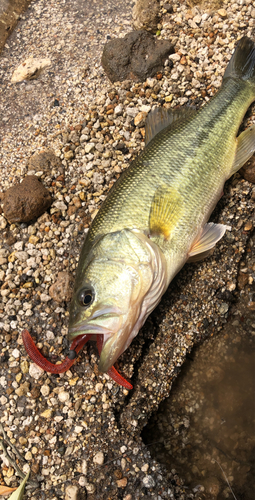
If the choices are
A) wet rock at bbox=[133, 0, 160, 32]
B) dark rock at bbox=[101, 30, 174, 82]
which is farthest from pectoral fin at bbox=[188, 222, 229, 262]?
wet rock at bbox=[133, 0, 160, 32]

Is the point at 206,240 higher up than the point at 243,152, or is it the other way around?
the point at 243,152

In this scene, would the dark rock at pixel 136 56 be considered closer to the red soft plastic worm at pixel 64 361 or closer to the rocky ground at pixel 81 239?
the rocky ground at pixel 81 239

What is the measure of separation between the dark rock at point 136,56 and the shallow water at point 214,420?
3.21 m

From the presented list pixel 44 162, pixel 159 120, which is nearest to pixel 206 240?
pixel 159 120

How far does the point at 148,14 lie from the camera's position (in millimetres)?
4680

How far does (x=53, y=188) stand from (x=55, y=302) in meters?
1.37

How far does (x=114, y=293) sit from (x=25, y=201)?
5.58 feet

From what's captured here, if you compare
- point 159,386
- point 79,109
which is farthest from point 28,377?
point 79,109

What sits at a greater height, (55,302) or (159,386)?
(55,302)

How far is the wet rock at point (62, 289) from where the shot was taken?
3545 millimetres

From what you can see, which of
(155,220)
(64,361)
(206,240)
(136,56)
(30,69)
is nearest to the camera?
(155,220)

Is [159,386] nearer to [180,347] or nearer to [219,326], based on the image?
[180,347]

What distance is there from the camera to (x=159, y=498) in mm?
2848

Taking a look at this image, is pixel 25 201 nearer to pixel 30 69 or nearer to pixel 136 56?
pixel 30 69
